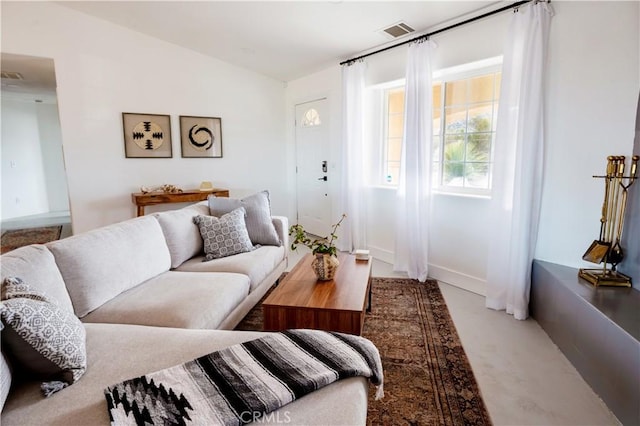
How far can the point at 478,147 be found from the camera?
10.2 ft

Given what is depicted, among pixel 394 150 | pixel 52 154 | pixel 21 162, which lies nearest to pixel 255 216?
pixel 394 150

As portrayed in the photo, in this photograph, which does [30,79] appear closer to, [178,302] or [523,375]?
[178,302]

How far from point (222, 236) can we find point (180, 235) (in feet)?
1.04

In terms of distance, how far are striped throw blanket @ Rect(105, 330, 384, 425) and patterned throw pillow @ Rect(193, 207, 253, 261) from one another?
1440 mm

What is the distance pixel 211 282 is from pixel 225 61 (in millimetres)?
3847

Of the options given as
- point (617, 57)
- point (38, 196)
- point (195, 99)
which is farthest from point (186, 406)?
point (38, 196)

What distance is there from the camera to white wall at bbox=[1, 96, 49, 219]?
21.1 ft

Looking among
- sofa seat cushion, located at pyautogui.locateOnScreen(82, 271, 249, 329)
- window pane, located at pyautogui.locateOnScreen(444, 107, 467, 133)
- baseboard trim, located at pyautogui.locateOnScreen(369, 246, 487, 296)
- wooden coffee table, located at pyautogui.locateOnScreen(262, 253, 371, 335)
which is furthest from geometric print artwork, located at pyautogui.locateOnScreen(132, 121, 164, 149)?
baseboard trim, located at pyautogui.locateOnScreen(369, 246, 487, 296)

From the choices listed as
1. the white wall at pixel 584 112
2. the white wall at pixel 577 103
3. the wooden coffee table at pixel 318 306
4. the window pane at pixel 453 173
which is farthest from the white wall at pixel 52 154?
the white wall at pixel 584 112

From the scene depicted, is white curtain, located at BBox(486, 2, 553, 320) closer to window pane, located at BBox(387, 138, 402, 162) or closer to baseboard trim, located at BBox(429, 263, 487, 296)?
baseboard trim, located at BBox(429, 263, 487, 296)

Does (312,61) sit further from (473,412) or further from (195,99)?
(473,412)

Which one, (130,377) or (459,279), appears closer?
(130,377)

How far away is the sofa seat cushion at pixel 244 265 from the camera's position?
2.40 m

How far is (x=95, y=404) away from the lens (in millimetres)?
1018
